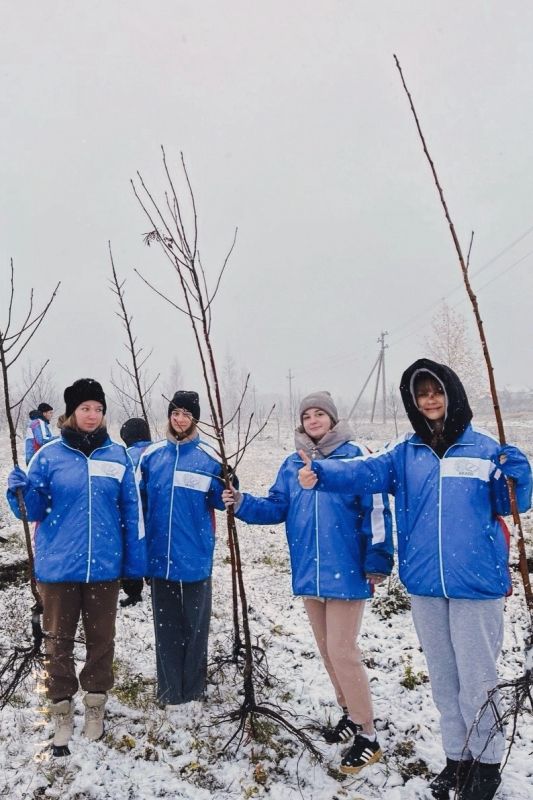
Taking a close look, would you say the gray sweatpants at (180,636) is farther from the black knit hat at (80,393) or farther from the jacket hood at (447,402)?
the jacket hood at (447,402)

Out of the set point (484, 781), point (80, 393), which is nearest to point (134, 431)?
point (80, 393)

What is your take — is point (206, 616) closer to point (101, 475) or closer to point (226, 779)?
point (226, 779)

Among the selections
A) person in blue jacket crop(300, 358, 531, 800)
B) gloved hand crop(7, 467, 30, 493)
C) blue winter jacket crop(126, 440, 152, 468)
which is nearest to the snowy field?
person in blue jacket crop(300, 358, 531, 800)

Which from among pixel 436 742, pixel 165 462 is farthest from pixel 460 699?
pixel 165 462

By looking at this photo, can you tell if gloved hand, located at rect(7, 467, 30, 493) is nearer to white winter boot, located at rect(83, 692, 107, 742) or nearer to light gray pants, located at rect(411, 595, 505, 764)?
white winter boot, located at rect(83, 692, 107, 742)

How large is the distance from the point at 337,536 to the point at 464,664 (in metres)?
1.00

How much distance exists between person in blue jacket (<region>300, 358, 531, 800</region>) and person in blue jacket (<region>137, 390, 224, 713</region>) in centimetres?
112

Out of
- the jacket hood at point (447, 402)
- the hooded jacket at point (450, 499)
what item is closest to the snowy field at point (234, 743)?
the hooded jacket at point (450, 499)

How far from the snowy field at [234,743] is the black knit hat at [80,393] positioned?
1.94 meters

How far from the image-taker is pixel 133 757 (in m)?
3.26

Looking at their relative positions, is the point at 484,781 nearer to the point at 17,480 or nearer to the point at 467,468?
the point at 467,468

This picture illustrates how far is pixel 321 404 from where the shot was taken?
3.45 m

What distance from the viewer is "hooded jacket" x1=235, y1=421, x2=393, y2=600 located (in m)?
3.03

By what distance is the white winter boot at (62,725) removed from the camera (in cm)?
322
